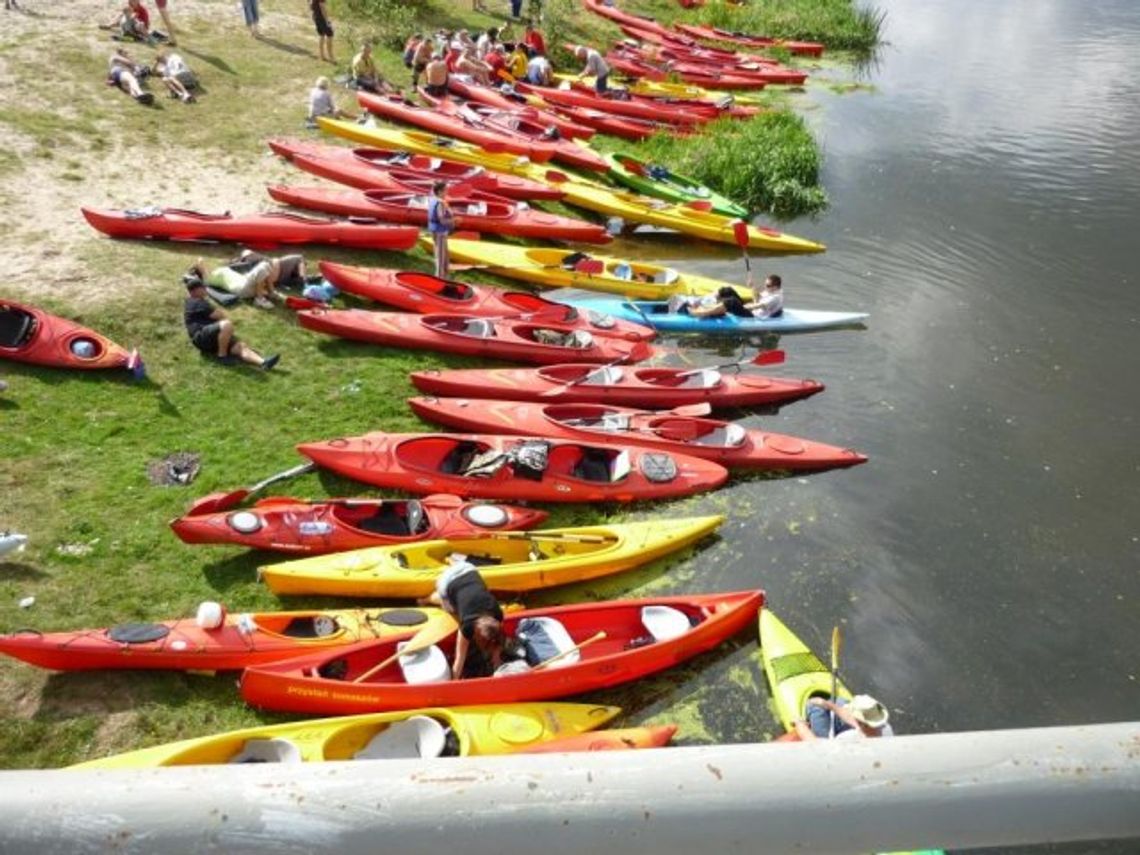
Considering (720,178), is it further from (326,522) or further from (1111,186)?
(326,522)

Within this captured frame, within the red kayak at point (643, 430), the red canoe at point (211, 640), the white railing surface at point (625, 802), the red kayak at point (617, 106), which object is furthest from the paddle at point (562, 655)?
the red kayak at point (617, 106)

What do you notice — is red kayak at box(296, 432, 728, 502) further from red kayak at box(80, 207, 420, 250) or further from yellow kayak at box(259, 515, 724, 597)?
red kayak at box(80, 207, 420, 250)

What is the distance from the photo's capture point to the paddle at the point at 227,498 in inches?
293

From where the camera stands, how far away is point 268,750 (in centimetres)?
555

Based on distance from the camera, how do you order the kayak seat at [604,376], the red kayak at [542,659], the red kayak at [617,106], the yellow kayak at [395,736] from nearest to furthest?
the yellow kayak at [395,736] → the red kayak at [542,659] → the kayak seat at [604,376] → the red kayak at [617,106]

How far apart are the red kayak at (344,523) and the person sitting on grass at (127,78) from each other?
10.9 m

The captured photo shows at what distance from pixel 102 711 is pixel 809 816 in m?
6.38

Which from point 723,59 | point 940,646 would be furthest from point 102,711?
point 723,59

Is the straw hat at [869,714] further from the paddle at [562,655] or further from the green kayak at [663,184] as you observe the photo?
the green kayak at [663,184]

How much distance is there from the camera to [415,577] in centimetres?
724

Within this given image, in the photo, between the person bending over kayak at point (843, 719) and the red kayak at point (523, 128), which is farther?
the red kayak at point (523, 128)

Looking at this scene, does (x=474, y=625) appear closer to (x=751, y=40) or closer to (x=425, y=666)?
(x=425, y=666)

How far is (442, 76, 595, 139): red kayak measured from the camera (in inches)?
706

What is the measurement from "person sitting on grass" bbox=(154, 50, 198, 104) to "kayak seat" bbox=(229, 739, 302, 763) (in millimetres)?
13692
